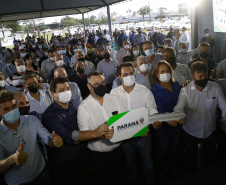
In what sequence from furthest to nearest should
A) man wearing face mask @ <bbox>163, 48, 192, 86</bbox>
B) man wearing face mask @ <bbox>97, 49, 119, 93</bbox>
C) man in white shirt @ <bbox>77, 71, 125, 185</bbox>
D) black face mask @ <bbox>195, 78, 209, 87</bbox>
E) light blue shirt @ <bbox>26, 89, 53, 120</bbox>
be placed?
1. man wearing face mask @ <bbox>97, 49, 119, 93</bbox>
2. man wearing face mask @ <bbox>163, 48, 192, 86</bbox>
3. light blue shirt @ <bbox>26, 89, 53, 120</bbox>
4. black face mask @ <bbox>195, 78, 209, 87</bbox>
5. man in white shirt @ <bbox>77, 71, 125, 185</bbox>

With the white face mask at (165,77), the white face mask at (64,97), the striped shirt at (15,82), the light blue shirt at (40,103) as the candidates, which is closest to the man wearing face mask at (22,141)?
the white face mask at (64,97)

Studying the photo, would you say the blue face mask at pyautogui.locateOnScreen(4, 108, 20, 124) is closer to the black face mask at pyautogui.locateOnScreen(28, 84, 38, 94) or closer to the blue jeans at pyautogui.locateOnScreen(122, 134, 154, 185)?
the black face mask at pyautogui.locateOnScreen(28, 84, 38, 94)

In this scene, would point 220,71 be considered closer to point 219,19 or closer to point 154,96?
point 154,96

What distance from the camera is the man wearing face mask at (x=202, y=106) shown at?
2604mm

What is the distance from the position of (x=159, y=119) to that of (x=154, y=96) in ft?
3.01

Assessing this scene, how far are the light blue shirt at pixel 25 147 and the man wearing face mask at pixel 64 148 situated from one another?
0.19m

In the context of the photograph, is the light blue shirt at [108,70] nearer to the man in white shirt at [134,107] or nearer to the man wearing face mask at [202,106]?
the man in white shirt at [134,107]

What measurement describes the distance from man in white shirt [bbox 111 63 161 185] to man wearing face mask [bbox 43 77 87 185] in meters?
0.67

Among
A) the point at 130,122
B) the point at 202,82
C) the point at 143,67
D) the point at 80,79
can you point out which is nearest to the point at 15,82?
the point at 80,79

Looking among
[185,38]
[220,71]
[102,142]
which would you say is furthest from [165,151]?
[185,38]

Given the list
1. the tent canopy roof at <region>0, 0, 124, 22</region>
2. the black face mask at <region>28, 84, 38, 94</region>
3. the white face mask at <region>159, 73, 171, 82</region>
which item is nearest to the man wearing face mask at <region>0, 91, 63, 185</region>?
the black face mask at <region>28, 84, 38, 94</region>

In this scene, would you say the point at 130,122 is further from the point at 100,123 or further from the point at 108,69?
the point at 108,69

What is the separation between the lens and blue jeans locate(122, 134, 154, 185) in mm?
2672

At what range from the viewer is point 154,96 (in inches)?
114
